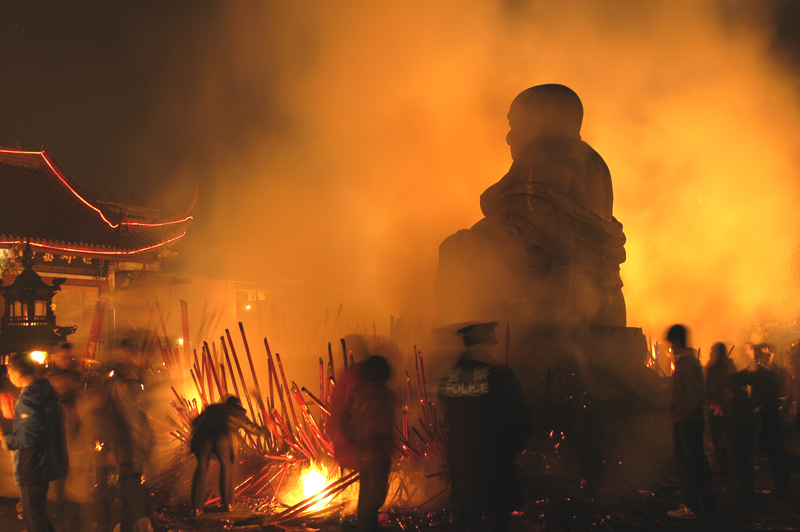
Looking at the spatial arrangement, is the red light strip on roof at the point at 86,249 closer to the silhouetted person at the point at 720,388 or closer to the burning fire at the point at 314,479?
the burning fire at the point at 314,479

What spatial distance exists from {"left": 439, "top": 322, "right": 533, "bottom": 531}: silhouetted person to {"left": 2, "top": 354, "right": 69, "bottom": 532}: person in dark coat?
2.58 meters

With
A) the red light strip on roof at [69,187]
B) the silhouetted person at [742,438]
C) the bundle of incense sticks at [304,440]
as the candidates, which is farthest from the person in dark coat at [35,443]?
the red light strip on roof at [69,187]

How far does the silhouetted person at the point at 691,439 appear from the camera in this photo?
13.3ft

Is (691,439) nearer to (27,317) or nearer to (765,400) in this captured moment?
(765,400)

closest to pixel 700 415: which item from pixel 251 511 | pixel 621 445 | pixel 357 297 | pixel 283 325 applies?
pixel 621 445

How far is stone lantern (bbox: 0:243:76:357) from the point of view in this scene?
7.70m

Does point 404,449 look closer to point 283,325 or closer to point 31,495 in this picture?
point 31,495

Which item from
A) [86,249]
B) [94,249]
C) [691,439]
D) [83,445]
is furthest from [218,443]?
[94,249]

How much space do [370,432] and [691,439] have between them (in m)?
2.16

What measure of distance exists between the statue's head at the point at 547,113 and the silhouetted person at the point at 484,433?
332 cm

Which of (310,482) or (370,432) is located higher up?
(370,432)

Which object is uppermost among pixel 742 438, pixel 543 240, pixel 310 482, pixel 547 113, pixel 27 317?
pixel 547 113

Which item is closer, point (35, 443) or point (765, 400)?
point (35, 443)

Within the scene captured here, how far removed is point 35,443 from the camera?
12.6 ft
